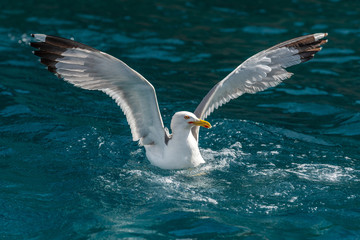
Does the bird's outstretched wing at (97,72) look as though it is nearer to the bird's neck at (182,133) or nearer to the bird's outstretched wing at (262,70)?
the bird's neck at (182,133)

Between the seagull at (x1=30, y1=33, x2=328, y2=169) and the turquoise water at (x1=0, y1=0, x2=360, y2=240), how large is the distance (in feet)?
1.20

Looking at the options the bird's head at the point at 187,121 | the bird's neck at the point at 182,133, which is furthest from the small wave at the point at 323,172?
the bird's neck at the point at 182,133

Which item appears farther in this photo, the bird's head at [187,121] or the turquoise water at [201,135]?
the bird's head at [187,121]

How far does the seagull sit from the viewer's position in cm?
692

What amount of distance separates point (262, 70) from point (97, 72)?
7.70ft

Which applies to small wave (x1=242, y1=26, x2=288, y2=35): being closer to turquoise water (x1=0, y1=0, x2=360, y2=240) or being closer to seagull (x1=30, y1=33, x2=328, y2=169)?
turquoise water (x1=0, y1=0, x2=360, y2=240)

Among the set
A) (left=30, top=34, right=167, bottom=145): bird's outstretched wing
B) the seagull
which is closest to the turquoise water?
the seagull

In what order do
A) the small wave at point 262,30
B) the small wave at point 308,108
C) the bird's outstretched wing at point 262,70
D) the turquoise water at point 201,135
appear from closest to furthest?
the turquoise water at point 201,135
the bird's outstretched wing at point 262,70
the small wave at point 308,108
the small wave at point 262,30

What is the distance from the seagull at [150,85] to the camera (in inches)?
272

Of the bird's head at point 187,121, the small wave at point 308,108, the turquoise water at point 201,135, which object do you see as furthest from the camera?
the small wave at point 308,108

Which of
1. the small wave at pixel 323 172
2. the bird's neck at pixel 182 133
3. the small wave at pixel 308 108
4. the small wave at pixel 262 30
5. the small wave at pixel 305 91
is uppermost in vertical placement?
the small wave at pixel 262 30

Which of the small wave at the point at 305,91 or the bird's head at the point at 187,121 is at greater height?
the small wave at the point at 305,91

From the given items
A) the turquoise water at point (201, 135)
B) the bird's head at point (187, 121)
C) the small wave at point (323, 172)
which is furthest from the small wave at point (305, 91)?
the bird's head at point (187, 121)

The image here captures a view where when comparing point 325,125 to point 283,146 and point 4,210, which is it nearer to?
point 283,146
